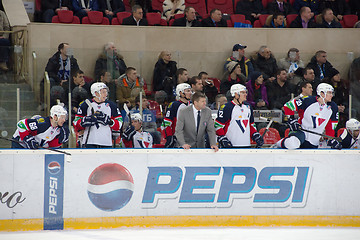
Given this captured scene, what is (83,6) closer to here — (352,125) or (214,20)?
(214,20)

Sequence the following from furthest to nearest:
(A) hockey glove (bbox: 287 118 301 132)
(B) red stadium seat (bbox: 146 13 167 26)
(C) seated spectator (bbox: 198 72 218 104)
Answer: (B) red stadium seat (bbox: 146 13 167 26) < (C) seated spectator (bbox: 198 72 218 104) < (A) hockey glove (bbox: 287 118 301 132)

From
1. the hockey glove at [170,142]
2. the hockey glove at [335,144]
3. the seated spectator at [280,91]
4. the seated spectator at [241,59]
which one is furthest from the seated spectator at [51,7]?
the hockey glove at [335,144]

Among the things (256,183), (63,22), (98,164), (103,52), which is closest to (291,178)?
(256,183)

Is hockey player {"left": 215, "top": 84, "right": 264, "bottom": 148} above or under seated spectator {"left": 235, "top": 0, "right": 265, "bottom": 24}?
under

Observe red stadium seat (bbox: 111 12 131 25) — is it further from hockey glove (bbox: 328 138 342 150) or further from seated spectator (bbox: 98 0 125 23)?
hockey glove (bbox: 328 138 342 150)

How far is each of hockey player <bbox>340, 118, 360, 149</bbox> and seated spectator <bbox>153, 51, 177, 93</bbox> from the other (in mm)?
2201

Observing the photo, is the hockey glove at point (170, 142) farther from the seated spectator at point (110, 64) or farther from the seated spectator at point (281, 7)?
the seated spectator at point (281, 7)

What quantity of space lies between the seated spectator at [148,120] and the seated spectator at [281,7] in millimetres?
4303

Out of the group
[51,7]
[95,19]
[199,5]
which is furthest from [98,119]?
[199,5]

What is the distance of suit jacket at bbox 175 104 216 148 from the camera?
260 inches

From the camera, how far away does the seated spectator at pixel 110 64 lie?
7711 mm

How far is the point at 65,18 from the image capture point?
32.6ft

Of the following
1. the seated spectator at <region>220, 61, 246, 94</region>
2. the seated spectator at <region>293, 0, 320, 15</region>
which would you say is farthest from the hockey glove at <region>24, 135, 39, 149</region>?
the seated spectator at <region>293, 0, 320, 15</region>

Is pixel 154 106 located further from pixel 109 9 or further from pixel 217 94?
pixel 109 9
